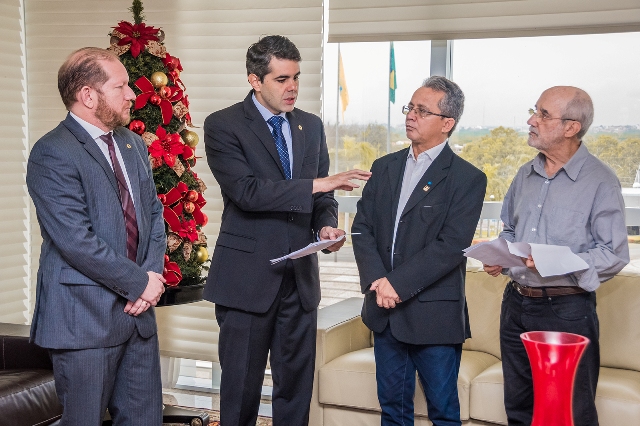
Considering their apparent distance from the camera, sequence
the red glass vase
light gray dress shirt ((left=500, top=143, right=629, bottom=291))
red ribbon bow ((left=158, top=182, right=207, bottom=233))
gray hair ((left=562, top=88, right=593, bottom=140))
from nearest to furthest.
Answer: the red glass vase, light gray dress shirt ((left=500, top=143, right=629, bottom=291)), gray hair ((left=562, top=88, right=593, bottom=140)), red ribbon bow ((left=158, top=182, right=207, bottom=233))

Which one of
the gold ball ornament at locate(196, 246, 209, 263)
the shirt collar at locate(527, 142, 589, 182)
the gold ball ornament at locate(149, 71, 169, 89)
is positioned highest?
the gold ball ornament at locate(149, 71, 169, 89)

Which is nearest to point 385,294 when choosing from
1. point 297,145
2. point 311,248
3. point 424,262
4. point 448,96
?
point 424,262

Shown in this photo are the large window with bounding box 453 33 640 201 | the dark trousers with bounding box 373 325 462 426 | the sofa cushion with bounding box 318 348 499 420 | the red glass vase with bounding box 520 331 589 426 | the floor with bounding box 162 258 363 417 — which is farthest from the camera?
the floor with bounding box 162 258 363 417

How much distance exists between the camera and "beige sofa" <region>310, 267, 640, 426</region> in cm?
307

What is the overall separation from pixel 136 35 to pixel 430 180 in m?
1.73

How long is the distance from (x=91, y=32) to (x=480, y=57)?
239 cm

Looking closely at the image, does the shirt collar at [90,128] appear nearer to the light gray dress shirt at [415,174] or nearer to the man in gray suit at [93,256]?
the man in gray suit at [93,256]

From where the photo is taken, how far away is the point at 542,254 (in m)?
2.19

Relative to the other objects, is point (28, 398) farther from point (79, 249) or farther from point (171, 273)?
point (79, 249)

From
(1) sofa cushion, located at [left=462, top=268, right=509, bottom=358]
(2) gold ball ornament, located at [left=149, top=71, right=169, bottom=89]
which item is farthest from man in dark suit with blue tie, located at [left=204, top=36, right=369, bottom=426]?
(1) sofa cushion, located at [left=462, top=268, right=509, bottom=358]

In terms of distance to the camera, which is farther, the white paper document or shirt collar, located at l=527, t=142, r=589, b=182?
shirt collar, located at l=527, t=142, r=589, b=182

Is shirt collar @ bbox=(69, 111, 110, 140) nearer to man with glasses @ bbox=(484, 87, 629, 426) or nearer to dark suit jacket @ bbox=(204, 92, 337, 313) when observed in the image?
dark suit jacket @ bbox=(204, 92, 337, 313)

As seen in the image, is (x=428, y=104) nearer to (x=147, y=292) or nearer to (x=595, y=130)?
(x=147, y=292)

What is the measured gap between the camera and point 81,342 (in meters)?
2.20
